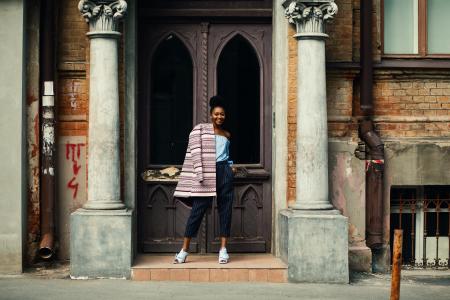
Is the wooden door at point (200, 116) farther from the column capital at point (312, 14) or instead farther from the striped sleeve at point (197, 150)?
the column capital at point (312, 14)

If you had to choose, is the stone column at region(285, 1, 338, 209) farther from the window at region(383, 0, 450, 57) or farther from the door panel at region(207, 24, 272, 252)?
the window at region(383, 0, 450, 57)

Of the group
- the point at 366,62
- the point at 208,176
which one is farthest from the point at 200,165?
the point at 366,62

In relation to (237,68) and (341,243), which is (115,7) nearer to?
(237,68)

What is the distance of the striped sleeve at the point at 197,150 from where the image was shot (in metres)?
10.9

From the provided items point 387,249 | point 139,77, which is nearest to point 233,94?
point 139,77

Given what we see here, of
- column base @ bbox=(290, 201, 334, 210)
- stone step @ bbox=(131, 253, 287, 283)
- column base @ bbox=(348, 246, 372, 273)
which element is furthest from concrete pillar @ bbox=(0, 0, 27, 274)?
column base @ bbox=(348, 246, 372, 273)

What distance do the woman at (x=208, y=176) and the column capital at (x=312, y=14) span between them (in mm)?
1301

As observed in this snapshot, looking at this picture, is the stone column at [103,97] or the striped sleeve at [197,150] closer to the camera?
the stone column at [103,97]

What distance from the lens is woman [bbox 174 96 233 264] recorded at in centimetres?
1099

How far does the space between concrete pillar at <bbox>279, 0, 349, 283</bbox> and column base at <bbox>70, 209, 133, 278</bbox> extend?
1.88 metres

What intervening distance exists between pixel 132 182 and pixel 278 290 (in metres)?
2.37

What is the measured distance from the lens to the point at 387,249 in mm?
11922

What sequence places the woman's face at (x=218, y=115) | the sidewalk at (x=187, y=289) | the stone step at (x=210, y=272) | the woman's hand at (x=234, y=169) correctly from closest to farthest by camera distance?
the sidewalk at (x=187, y=289) → the stone step at (x=210, y=272) → the woman's face at (x=218, y=115) → the woman's hand at (x=234, y=169)

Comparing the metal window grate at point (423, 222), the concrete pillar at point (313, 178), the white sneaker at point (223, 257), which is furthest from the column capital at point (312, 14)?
the white sneaker at point (223, 257)
